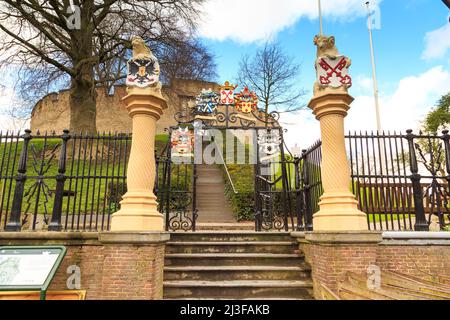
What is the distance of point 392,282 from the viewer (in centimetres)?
362

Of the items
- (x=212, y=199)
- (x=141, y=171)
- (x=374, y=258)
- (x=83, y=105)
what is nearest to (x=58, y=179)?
(x=141, y=171)

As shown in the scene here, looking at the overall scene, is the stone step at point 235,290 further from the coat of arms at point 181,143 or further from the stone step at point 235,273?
the coat of arms at point 181,143

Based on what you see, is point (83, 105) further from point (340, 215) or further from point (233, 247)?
point (340, 215)

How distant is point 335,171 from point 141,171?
303cm

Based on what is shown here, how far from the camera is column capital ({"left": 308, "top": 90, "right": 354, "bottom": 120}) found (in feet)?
15.8

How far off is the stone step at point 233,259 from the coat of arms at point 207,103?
4.88 metres

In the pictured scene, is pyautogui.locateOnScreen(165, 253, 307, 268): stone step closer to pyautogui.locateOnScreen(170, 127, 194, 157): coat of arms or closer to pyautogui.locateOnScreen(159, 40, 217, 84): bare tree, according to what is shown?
pyautogui.locateOnScreen(170, 127, 194, 157): coat of arms

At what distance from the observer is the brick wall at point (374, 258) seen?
421cm

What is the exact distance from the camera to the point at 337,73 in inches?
194

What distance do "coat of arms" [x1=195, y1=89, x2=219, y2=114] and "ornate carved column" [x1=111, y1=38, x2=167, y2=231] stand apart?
3.98 m

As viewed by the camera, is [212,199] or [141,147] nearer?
[141,147]

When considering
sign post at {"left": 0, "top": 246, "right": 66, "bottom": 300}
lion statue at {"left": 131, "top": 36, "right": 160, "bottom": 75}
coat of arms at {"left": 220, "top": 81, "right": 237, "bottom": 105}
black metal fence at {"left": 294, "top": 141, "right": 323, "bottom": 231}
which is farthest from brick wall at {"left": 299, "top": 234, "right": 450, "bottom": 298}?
coat of arms at {"left": 220, "top": 81, "right": 237, "bottom": 105}

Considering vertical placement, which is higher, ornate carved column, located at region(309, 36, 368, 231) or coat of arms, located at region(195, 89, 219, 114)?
coat of arms, located at region(195, 89, 219, 114)
